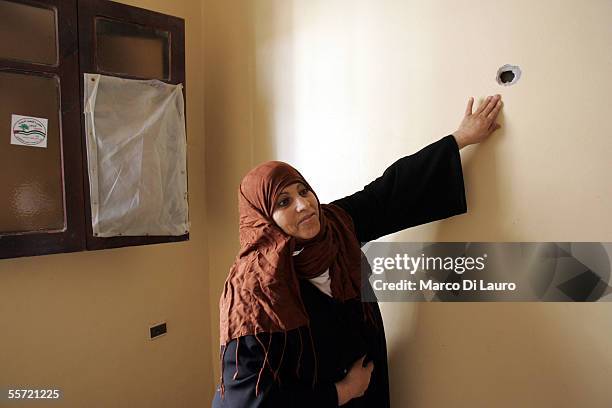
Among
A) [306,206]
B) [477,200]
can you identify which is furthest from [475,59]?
[306,206]

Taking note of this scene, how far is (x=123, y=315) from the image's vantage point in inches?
65.1

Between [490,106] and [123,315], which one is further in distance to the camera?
[123,315]

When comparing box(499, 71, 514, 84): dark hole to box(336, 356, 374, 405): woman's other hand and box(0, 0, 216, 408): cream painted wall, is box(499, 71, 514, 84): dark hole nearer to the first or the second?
box(336, 356, 374, 405): woman's other hand

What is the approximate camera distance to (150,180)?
1.51 metres

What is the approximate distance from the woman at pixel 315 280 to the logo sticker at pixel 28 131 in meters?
0.64

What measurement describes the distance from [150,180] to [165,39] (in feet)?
1.66

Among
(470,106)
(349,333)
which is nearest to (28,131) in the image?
(349,333)

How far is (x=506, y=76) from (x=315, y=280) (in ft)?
2.48

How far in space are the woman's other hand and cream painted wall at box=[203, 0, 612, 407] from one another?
10.4 inches

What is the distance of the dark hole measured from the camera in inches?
45.9

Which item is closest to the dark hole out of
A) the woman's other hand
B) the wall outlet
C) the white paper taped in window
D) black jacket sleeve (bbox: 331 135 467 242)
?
black jacket sleeve (bbox: 331 135 467 242)

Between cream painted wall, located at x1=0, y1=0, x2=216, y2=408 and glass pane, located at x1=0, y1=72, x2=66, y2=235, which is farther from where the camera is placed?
cream painted wall, located at x1=0, y1=0, x2=216, y2=408

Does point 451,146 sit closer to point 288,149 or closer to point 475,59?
point 475,59

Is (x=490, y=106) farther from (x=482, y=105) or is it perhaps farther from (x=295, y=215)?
(x=295, y=215)
